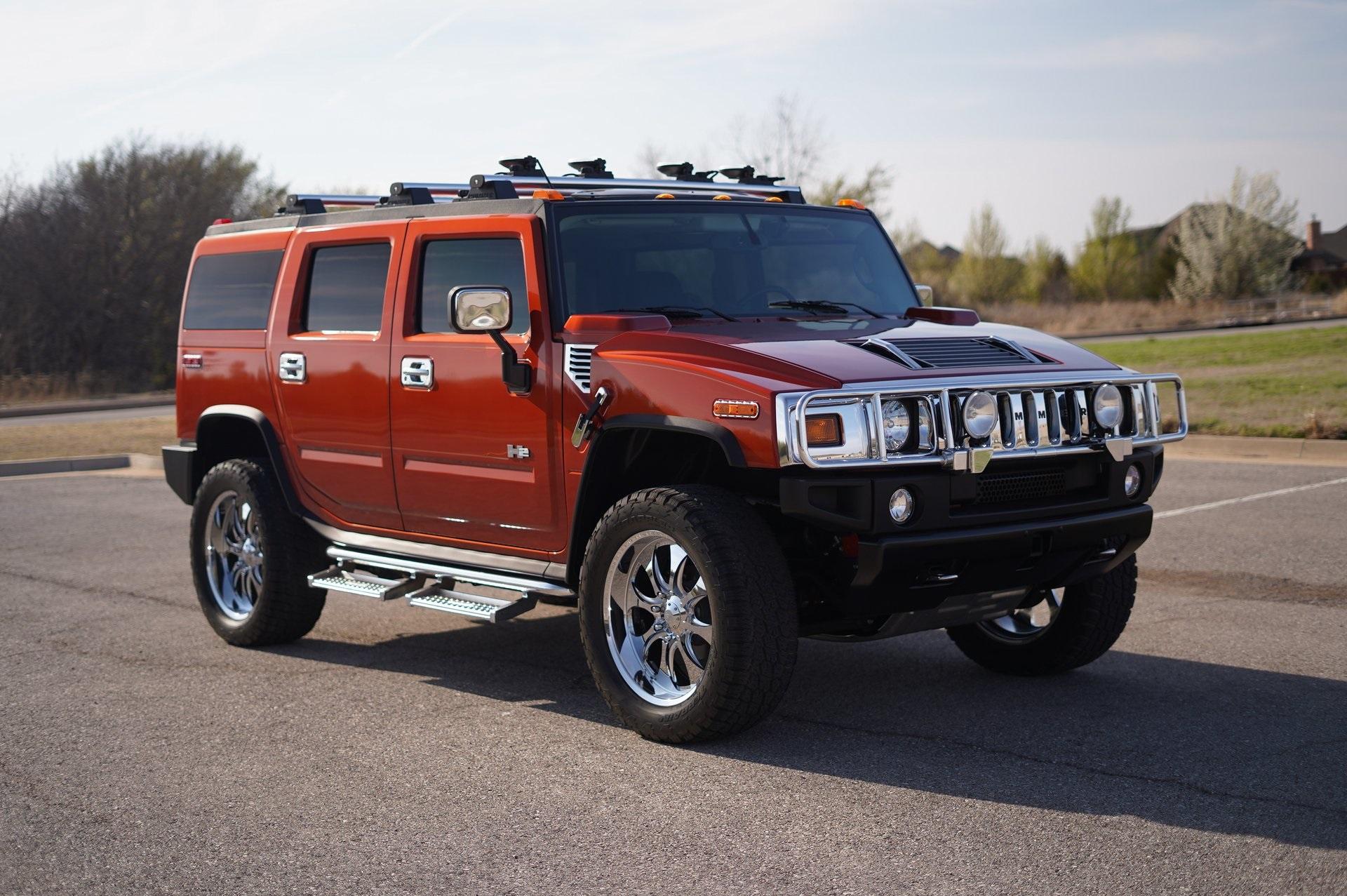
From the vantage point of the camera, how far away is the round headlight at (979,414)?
4.94 m

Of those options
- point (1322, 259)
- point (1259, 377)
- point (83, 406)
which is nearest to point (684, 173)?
point (1259, 377)

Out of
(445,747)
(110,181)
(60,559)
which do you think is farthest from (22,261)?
(445,747)

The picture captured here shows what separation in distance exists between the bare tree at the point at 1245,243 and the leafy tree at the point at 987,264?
35.0 feet

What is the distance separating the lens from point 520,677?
6.49m

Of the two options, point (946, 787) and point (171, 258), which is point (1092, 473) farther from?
point (171, 258)

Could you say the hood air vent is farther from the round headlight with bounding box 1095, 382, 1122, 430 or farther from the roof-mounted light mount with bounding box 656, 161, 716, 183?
the roof-mounted light mount with bounding box 656, 161, 716, 183

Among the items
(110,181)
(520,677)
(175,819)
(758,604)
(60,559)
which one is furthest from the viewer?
(110,181)

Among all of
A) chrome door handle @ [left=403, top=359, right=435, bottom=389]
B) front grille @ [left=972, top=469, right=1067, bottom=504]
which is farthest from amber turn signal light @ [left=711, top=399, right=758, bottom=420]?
chrome door handle @ [left=403, top=359, right=435, bottom=389]

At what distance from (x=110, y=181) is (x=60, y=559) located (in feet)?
107

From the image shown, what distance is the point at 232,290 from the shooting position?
7527 mm

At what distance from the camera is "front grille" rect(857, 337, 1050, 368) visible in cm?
523

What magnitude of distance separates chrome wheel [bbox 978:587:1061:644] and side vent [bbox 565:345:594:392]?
2.01 meters

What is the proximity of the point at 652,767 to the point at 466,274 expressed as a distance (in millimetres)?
2367

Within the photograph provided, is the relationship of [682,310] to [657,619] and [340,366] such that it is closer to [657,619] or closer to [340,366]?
[657,619]
